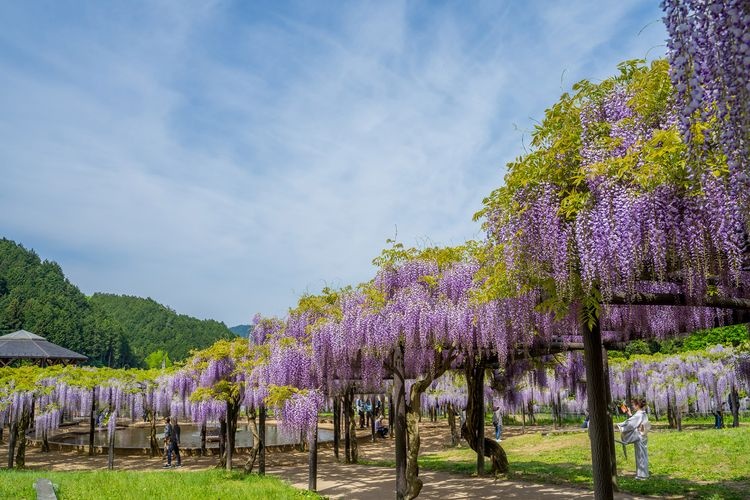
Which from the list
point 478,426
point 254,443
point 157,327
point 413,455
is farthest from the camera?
point 157,327

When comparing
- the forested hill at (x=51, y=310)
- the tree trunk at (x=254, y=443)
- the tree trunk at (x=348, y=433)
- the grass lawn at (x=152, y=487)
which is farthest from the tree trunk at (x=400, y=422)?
the forested hill at (x=51, y=310)

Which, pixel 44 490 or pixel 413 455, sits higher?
pixel 413 455

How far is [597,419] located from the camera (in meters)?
5.80

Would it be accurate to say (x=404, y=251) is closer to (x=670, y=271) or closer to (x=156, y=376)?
(x=670, y=271)

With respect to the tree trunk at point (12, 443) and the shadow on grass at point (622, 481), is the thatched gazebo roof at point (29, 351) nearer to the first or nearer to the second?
the tree trunk at point (12, 443)

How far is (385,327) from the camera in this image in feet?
32.3

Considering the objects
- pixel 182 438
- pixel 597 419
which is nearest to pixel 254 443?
pixel 597 419

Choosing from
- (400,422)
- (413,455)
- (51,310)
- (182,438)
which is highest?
(51,310)

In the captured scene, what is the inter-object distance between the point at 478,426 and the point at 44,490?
29.6 feet

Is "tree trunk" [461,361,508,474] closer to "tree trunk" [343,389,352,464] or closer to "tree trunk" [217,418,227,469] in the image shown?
"tree trunk" [343,389,352,464]

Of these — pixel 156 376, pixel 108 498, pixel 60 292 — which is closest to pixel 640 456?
pixel 108 498

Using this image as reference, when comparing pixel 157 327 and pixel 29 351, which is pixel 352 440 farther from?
pixel 157 327

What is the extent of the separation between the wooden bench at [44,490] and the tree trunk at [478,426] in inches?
337

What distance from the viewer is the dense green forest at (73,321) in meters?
68.5
